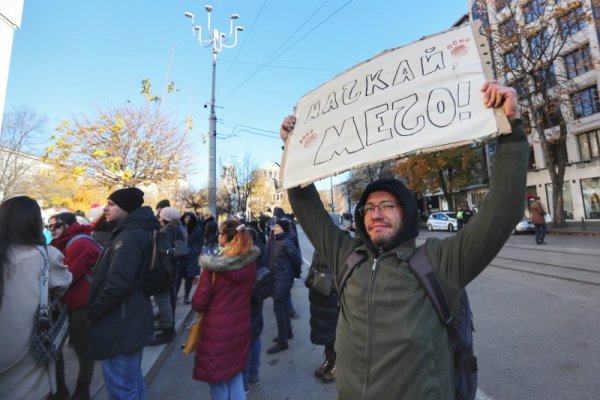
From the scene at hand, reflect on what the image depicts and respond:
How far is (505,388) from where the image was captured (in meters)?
3.15

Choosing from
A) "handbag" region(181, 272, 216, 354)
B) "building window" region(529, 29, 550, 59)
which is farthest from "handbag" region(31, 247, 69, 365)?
"building window" region(529, 29, 550, 59)

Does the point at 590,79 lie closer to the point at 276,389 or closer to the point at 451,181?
the point at 451,181

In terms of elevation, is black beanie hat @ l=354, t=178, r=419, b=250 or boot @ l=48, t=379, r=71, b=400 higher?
black beanie hat @ l=354, t=178, r=419, b=250

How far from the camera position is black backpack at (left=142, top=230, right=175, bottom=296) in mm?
2807

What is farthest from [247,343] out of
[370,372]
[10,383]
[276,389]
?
[370,372]

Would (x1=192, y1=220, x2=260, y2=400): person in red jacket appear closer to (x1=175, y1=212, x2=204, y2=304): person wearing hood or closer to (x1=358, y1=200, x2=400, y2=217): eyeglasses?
(x1=358, y1=200, x2=400, y2=217): eyeglasses

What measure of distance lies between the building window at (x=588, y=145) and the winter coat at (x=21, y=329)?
3296 cm

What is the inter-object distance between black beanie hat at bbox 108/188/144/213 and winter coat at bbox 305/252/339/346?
195 centimetres

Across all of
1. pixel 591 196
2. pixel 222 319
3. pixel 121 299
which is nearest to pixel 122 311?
pixel 121 299

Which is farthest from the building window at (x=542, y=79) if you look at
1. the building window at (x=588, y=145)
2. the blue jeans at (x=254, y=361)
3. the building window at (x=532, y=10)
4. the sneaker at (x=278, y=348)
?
the blue jeans at (x=254, y=361)

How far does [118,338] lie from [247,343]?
1.12 meters

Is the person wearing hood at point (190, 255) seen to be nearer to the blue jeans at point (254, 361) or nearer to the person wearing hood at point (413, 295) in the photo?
the blue jeans at point (254, 361)

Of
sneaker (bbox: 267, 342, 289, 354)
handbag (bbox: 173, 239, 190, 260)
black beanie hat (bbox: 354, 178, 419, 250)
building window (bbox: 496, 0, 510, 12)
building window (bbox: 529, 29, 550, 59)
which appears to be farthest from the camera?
building window (bbox: 496, 0, 510, 12)

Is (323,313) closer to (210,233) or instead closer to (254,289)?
(254,289)
